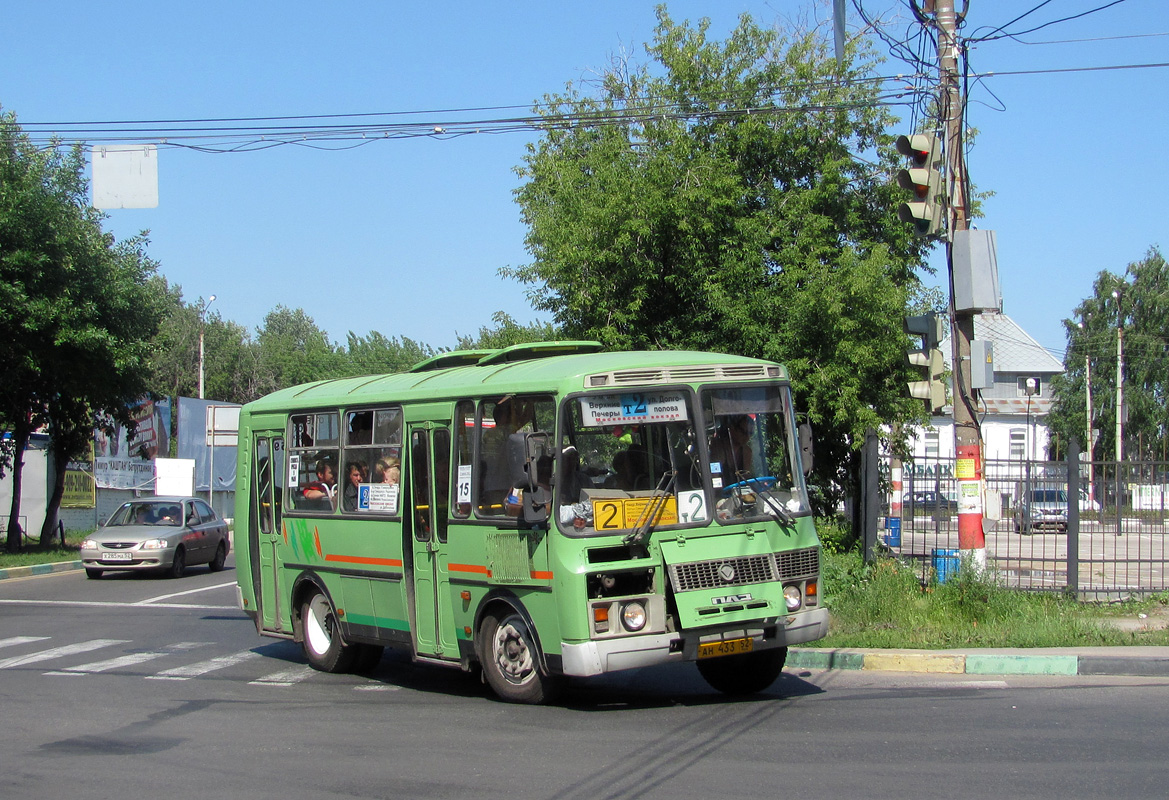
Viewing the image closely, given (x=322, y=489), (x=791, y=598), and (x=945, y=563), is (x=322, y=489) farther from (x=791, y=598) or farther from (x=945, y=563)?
(x=945, y=563)

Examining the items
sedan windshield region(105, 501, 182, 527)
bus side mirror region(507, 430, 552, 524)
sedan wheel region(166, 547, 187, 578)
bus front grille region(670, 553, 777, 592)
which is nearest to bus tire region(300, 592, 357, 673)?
bus side mirror region(507, 430, 552, 524)

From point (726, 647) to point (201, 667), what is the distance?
594 cm

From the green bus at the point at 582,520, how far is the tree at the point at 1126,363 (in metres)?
55.3

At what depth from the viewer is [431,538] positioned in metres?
9.50

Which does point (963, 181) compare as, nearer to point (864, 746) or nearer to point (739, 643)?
point (739, 643)

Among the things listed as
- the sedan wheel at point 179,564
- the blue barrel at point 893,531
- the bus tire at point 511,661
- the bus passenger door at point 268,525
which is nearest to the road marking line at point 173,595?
the sedan wheel at point 179,564

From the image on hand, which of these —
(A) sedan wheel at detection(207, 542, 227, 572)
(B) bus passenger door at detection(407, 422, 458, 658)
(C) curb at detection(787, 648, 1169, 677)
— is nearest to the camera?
(B) bus passenger door at detection(407, 422, 458, 658)

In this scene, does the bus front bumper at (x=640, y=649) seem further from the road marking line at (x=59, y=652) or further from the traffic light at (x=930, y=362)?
the road marking line at (x=59, y=652)

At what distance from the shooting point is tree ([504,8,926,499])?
17.5 metres

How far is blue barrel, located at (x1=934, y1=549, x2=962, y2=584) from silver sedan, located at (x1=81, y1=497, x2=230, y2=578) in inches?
598

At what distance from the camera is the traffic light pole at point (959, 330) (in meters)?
11.8

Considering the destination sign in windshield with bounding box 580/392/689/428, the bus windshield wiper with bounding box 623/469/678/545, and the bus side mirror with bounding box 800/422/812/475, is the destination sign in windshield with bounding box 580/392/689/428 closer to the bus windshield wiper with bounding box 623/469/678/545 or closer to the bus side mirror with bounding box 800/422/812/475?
the bus windshield wiper with bounding box 623/469/678/545

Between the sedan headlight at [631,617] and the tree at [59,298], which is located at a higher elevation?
the tree at [59,298]

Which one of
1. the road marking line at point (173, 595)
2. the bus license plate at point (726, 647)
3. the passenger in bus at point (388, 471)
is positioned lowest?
the road marking line at point (173, 595)
